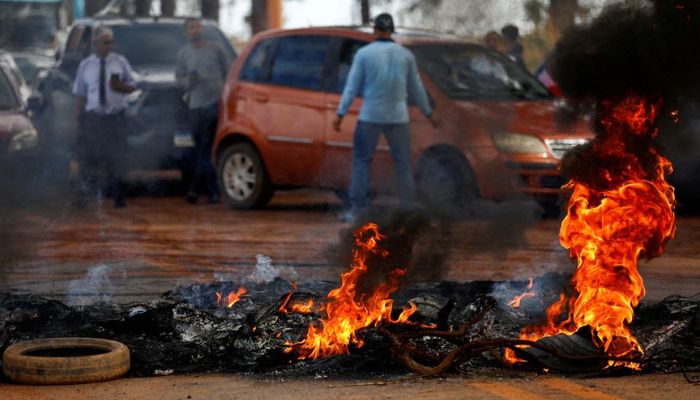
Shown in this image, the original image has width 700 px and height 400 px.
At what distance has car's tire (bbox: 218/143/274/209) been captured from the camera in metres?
15.9

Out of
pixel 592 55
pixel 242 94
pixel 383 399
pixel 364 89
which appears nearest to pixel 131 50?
pixel 242 94

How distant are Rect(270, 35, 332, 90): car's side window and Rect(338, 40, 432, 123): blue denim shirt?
168cm

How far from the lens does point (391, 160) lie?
13.8m

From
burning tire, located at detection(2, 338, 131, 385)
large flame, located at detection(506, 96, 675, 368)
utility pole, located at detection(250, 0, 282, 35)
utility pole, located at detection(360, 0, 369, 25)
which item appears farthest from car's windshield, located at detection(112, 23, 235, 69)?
burning tire, located at detection(2, 338, 131, 385)

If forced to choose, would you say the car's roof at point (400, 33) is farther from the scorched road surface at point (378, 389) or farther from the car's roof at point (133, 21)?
the scorched road surface at point (378, 389)

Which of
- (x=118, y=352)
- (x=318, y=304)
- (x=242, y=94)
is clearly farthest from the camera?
(x=242, y=94)

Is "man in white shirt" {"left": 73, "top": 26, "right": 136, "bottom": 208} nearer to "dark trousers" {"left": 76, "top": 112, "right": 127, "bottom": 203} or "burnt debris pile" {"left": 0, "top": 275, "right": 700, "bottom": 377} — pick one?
"dark trousers" {"left": 76, "top": 112, "right": 127, "bottom": 203}

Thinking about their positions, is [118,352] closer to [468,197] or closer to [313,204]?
[468,197]

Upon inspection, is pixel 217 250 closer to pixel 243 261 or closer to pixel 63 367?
pixel 243 261

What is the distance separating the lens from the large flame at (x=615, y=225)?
7.54 meters

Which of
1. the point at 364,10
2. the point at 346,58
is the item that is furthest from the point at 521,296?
the point at 364,10

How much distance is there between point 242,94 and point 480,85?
3.13 m

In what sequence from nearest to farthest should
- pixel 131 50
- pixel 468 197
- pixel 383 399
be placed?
pixel 383 399, pixel 468 197, pixel 131 50

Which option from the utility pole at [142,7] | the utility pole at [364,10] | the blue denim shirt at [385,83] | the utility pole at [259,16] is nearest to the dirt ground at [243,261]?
the blue denim shirt at [385,83]
